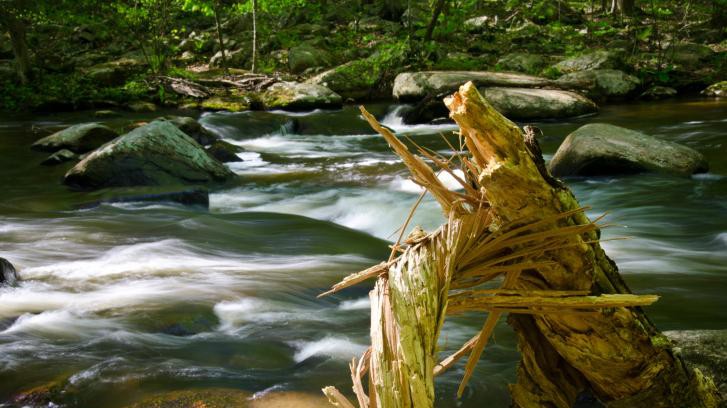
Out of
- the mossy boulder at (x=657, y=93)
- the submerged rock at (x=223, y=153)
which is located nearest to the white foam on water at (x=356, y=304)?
the submerged rock at (x=223, y=153)

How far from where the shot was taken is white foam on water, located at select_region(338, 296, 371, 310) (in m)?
4.82

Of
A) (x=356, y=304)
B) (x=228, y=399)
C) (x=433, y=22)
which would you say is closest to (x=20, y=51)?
(x=433, y=22)

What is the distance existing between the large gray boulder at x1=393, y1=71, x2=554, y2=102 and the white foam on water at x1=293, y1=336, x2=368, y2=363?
1274cm

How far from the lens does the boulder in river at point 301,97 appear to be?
17.1m

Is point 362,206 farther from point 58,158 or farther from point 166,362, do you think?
point 58,158

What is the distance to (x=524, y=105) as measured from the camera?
49.2 feet

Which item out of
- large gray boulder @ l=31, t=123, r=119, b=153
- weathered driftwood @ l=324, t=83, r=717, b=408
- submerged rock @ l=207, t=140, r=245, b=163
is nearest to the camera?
weathered driftwood @ l=324, t=83, r=717, b=408

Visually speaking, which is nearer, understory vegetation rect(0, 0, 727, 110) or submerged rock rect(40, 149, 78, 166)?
submerged rock rect(40, 149, 78, 166)

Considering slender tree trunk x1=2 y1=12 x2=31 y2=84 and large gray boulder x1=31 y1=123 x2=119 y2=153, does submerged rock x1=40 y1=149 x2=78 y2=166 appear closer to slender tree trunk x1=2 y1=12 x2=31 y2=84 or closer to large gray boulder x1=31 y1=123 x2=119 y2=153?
large gray boulder x1=31 y1=123 x2=119 y2=153

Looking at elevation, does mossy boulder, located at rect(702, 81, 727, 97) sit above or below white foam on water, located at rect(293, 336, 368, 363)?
below

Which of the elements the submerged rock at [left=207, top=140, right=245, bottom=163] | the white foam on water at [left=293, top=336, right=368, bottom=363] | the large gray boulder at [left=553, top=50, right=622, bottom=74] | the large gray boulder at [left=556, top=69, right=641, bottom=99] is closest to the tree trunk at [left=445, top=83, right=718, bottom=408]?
the white foam on water at [left=293, top=336, right=368, bottom=363]

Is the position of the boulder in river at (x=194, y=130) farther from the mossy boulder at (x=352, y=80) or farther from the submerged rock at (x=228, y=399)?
the submerged rock at (x=228, y=399)

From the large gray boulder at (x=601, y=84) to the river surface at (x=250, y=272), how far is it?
6.25 metres

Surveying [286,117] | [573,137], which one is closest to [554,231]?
[573,137]
